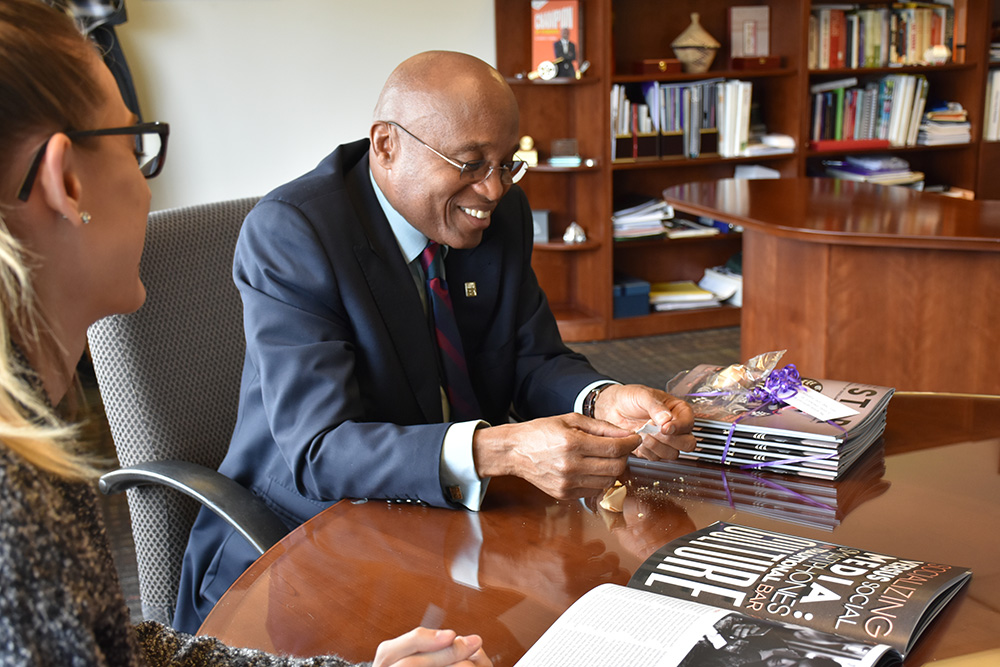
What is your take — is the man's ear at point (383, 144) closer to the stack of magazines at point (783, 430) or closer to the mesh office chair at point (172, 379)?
the mesh office chair at point (172, 379)

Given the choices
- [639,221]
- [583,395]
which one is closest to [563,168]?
[639,221]

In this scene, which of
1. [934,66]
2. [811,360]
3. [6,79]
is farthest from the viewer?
[934,66]

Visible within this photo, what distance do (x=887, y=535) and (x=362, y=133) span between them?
3.68 m

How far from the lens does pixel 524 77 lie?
4.35 metres

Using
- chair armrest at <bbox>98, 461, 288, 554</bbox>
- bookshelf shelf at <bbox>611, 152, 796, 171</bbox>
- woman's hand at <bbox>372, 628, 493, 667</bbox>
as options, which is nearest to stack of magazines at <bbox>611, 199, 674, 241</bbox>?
bookshelf shelf at <bbox>611, 152, 796, 171</bbox>

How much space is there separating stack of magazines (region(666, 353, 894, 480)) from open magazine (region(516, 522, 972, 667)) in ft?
0.83

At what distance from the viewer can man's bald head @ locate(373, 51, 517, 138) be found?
1521 mm

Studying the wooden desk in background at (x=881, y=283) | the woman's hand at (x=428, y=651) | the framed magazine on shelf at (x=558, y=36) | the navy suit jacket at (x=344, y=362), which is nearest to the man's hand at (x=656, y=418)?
the navy suit jacket at (x=344, y=362)

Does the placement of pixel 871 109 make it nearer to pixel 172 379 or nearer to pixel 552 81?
pixel 552 81

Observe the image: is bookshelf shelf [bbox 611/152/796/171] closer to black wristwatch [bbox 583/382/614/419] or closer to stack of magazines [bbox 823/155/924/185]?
stack of magazines [bbox 823/155/924/185]

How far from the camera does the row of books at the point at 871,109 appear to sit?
4645mm

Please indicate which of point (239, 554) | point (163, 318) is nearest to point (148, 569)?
point (239, 554)

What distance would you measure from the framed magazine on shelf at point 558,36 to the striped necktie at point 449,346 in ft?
9.50

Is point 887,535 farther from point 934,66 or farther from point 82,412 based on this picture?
point 934,66
